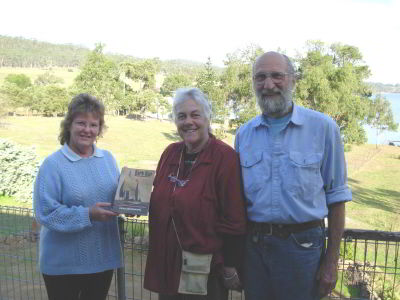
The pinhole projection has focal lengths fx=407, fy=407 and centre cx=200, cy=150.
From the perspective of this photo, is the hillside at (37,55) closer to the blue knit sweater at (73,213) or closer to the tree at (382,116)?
the tree at (382,116)

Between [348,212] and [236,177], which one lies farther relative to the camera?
[348,212]

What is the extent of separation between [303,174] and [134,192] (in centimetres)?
102

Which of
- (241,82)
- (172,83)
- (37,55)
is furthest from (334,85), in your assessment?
(37,55)

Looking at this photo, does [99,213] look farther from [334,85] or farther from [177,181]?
[334,85]

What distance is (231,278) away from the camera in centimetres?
246

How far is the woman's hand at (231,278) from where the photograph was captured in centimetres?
245

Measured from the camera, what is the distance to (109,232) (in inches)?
109

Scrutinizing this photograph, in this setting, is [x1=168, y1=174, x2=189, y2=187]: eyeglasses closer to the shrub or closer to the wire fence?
the wire fence

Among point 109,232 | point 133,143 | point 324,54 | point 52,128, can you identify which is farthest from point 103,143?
point 109,232

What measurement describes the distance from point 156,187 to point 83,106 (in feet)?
2.31

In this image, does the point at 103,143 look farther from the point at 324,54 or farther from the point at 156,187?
the point at 156,187

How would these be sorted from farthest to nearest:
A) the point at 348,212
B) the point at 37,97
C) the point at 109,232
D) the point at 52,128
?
1. the point at 37,97
2. the point at 52,128
3. the point at 348,212
4. the point at 109,232

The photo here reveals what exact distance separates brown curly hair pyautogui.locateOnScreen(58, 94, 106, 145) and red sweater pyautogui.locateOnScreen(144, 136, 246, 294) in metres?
0.64

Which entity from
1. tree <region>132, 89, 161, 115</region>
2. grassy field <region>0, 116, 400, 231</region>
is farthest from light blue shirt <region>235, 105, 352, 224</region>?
tree <region>132, 89, 161, 115</region>
